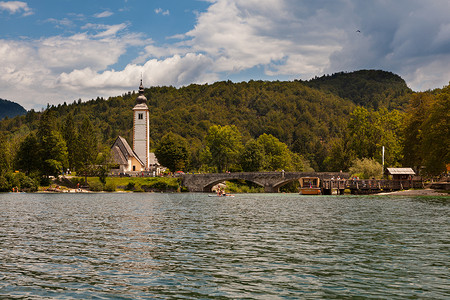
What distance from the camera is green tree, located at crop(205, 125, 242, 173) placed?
408 ft

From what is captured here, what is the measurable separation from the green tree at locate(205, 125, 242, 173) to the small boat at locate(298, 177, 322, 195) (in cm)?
3286

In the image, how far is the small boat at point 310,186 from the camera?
89.8 m

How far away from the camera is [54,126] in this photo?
110 metres

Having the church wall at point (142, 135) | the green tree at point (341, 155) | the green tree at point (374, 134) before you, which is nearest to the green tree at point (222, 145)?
the church wall at point (142, 135)

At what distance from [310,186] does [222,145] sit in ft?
122

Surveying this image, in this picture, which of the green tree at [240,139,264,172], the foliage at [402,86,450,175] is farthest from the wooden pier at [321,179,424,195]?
the green tree at [240,139,264,172]

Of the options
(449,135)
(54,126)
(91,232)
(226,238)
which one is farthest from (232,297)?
(54,126)

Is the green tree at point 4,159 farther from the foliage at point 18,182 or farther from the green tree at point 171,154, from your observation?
the green tree at point 171,154

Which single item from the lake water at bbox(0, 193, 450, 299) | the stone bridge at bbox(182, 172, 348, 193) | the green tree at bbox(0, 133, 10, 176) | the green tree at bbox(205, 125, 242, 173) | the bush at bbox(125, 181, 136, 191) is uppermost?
the green tree at bbox(205, 125, 242, 173)

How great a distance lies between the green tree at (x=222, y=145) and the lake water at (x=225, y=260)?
296 feet

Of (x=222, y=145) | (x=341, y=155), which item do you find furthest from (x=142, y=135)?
(x=341, y=155)

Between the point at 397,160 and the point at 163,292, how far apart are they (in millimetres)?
97333

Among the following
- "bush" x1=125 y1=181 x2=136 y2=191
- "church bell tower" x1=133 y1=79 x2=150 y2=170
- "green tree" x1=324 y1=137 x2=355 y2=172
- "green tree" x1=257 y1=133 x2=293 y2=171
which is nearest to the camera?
"bush" x1=125 y1=181 x2=136 y2=191

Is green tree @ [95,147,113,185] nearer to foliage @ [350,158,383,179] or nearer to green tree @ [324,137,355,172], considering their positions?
green tree @ [324,137,355,172]
